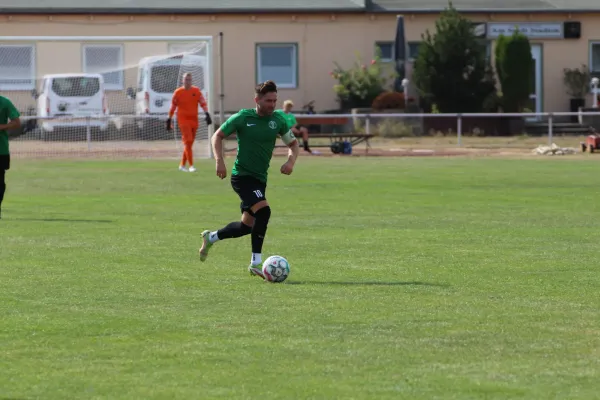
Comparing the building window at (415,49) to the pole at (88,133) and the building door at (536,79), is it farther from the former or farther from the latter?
the pole at (88,133)

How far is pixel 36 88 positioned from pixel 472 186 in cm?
1574

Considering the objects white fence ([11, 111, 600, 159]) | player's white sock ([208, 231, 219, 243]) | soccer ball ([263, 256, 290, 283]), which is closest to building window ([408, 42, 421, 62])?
white fence ([11, 111, 600, 159])

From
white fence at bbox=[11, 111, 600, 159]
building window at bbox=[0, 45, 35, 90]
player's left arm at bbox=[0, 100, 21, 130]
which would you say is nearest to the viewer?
player's left arm at bbox=[0, 100, 21, 130]

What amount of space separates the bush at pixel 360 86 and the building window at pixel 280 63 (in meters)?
2.37

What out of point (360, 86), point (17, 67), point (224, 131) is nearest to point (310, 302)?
point (224, 131)

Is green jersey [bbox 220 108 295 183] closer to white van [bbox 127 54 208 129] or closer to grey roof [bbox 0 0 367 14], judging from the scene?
white van [bbox 127 54 208 129]

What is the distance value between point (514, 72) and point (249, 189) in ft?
112

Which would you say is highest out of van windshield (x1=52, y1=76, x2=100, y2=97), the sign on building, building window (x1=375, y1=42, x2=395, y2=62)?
the sign on building

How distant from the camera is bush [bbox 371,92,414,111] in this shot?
1699 inches

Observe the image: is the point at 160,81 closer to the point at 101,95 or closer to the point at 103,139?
the point at 101,95

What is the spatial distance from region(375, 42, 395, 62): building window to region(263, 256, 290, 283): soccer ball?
3679cm

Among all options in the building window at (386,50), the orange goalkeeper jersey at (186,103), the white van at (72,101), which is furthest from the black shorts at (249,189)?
the building window at (386,50)

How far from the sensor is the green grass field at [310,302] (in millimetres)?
7113

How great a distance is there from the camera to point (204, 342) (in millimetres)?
8219
